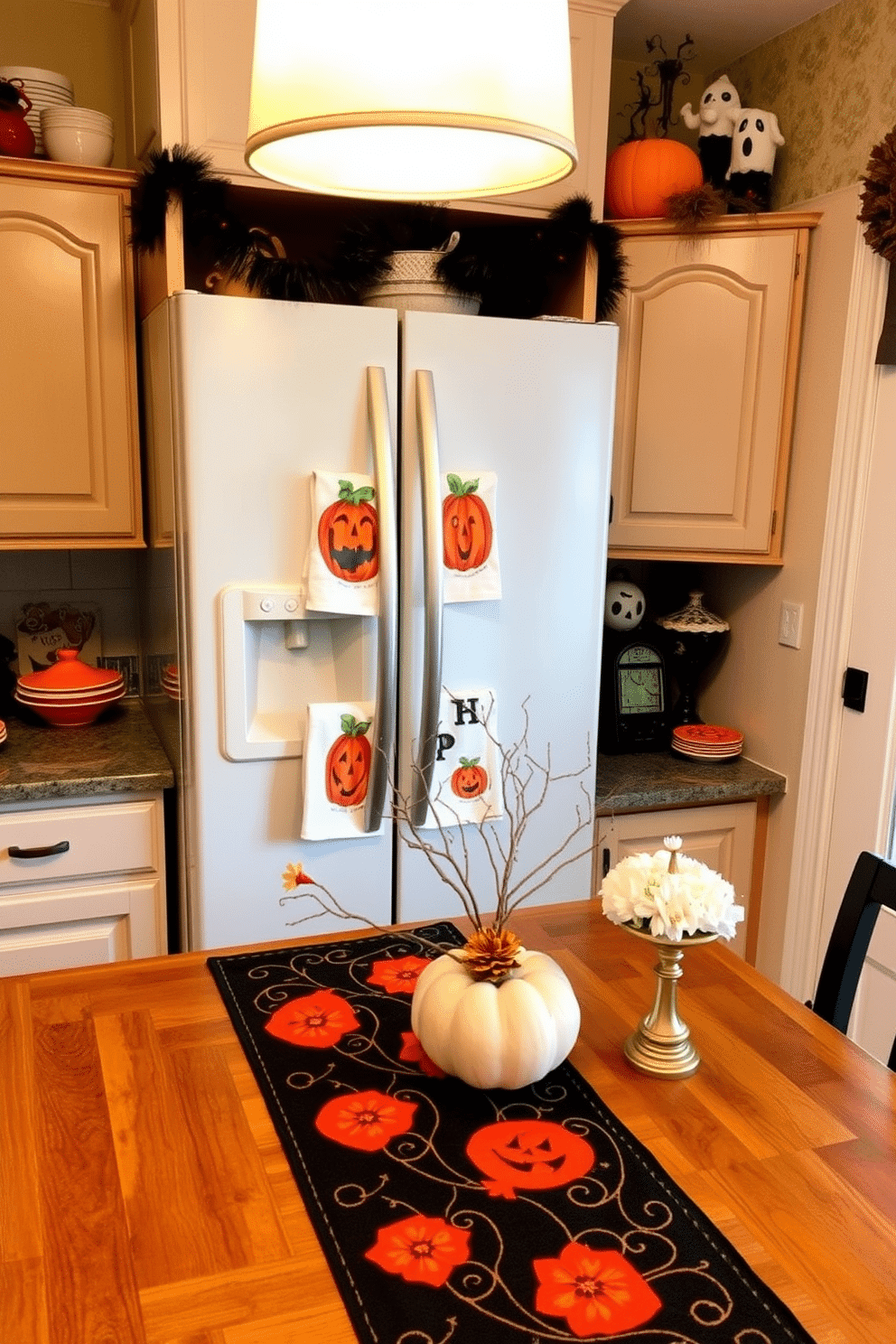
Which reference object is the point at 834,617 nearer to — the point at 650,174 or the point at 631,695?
the point at 631,695

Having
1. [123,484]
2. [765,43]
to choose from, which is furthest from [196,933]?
[765,43]

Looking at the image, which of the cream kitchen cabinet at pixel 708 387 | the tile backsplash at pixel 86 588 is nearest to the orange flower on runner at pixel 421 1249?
the cream kitchen cabinet at pixel 708 387

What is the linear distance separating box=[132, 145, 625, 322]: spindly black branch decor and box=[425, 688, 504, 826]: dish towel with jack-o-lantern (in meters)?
0.86

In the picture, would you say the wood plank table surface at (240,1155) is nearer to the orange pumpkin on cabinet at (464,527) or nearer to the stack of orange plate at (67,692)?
the orange pumpkin on cabinet at (464,527)

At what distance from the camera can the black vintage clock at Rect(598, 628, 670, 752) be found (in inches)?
112

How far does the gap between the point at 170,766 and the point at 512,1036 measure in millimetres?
1331

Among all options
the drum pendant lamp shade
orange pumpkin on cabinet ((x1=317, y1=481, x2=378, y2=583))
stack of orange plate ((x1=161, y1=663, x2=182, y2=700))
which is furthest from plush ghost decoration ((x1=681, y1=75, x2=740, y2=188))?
the drum pendant lamp shade

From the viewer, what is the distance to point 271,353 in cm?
204

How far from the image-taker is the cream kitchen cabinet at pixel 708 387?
2.52 m

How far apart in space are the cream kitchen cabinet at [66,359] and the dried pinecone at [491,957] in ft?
5.25

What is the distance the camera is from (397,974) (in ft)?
4.98

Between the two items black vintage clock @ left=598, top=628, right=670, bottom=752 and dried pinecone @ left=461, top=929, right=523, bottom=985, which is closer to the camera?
dried pinecone @ left=461, top=929, right=523, bottom=985

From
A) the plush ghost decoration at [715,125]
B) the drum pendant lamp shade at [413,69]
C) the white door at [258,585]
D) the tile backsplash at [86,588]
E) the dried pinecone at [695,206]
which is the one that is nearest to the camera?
the drum pendant lamp shade at [413,69]

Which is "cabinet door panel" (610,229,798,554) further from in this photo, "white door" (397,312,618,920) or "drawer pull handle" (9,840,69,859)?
"drawer pull handle" (9,840,69,859)
